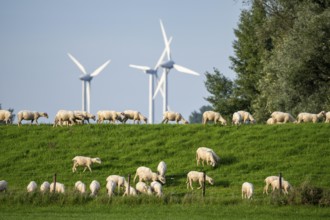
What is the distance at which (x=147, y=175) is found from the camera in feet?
157

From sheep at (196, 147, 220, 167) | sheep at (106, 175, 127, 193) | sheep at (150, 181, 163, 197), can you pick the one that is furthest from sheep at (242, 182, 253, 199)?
sheep at (196, 147, 220, 167)

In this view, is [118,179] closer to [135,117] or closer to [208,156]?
[208,156]

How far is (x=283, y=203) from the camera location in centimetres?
4206

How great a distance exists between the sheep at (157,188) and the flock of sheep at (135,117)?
14608mm

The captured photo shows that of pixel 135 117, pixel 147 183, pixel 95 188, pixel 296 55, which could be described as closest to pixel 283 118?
pixel 296 55

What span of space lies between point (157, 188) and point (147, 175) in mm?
3498

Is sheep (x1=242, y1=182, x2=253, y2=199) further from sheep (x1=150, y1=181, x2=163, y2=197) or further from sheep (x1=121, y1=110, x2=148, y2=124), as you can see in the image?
sheep (x1=121, y1=110, x2=148, y2=124)

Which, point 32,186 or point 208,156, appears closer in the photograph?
point 32,186

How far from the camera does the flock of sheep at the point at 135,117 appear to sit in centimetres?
6006

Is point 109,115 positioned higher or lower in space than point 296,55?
lower

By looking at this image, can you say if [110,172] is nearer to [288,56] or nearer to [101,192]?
[101,192]

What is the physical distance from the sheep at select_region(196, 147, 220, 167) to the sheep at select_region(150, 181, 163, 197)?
6.35m

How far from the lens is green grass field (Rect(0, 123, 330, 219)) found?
4125cm

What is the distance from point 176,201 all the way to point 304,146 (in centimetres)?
1327
